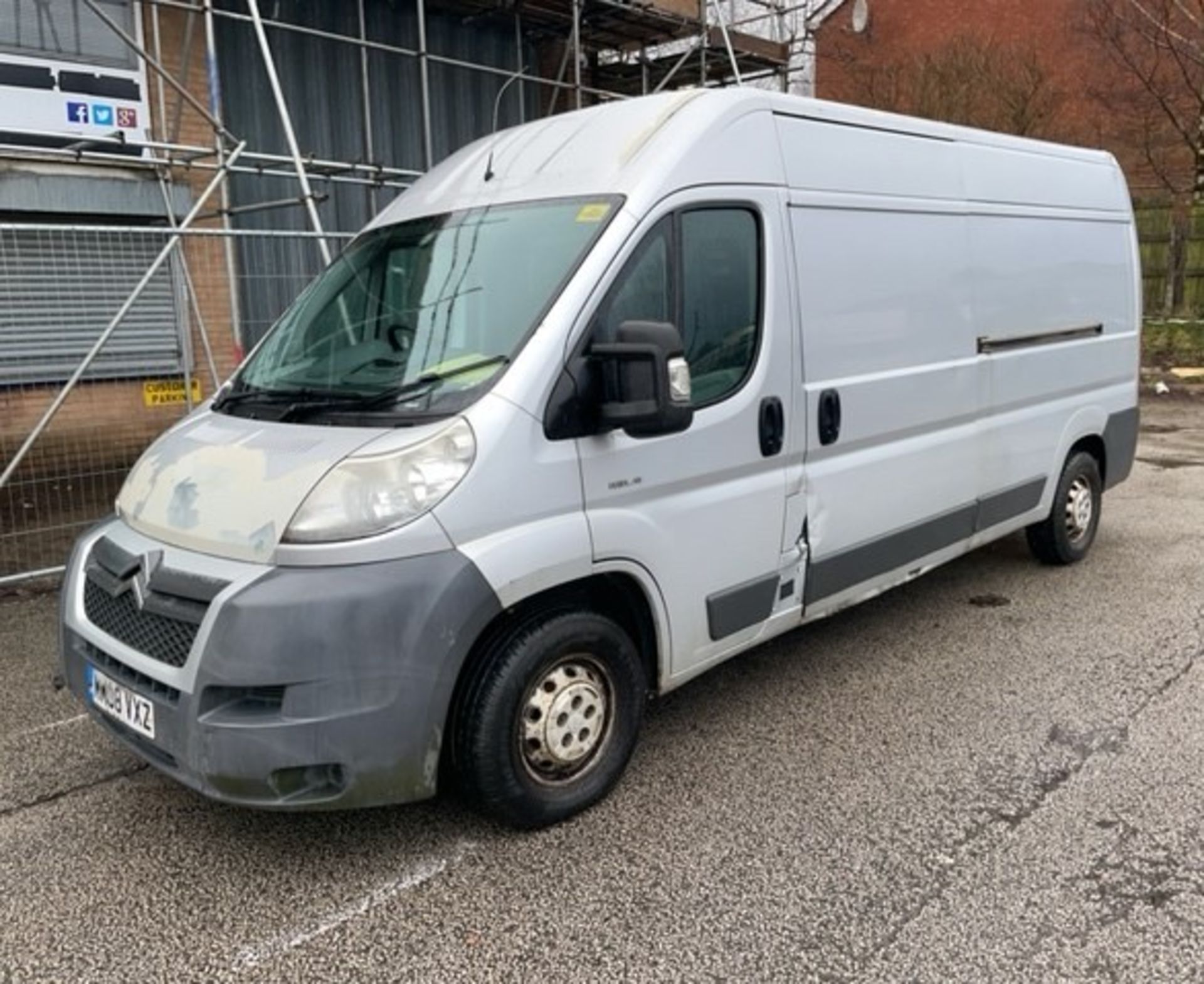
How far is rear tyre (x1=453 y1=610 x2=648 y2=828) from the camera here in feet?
10.0

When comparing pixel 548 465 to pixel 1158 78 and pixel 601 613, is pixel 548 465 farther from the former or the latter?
pixel 1158 78

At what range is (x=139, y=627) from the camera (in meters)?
3.06

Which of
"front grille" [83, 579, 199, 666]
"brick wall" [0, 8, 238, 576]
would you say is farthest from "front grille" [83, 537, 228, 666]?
"brick wall" [0, 8, 238, 576]

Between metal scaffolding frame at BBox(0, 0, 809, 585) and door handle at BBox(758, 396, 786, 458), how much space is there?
12.1 ft

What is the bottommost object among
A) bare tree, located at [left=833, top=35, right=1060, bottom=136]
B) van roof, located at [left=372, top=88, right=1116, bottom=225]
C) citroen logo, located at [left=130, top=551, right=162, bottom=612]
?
citroen logo, located at [left=130, top=551, right=162, bottom=612]

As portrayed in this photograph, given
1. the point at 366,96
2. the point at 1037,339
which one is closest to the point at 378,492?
the point at 1037,339

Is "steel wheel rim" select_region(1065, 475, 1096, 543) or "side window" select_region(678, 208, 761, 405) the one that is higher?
"side window" select_region(678, 208, 761, 405)

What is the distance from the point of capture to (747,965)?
2623 mm

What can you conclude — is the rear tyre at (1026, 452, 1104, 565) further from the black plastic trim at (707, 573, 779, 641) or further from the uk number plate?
the uk number plate

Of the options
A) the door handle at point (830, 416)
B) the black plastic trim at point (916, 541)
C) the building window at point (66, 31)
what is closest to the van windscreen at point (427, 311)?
the door handle at point (830, 416)

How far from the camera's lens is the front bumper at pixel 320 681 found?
2764 mm

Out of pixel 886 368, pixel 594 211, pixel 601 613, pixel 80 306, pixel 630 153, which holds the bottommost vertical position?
pixel 601 613

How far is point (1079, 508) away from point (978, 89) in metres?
15.5

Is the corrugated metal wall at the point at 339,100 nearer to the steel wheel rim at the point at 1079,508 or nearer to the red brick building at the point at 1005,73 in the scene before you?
the steel wheel rim at the point at 1079,508
